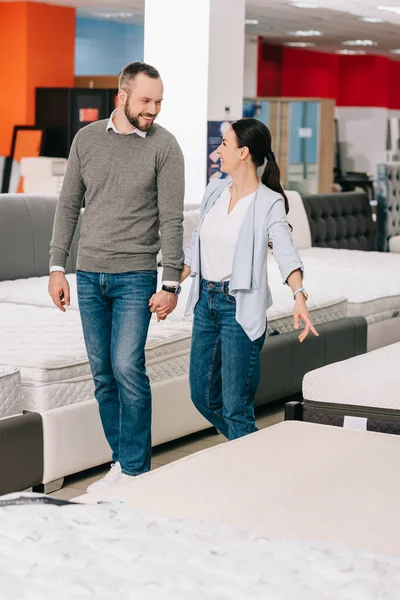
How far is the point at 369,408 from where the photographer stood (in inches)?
129

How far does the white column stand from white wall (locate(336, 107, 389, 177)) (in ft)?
40.9

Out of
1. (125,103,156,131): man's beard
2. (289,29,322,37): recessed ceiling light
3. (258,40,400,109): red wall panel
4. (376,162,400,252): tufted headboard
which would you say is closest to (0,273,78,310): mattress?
(125,103,156,131): man's beard

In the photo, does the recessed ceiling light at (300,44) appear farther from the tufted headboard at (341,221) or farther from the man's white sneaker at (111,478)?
the man's white sneaker at (111,478)

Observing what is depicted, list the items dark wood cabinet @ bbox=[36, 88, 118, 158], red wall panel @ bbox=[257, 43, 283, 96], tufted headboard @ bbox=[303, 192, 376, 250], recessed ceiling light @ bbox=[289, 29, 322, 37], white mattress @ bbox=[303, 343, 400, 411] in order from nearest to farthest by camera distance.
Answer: white mattress @ bbox=[303, 343, 400, 411], tufted headboard @ bbox=[303, 192, 376, 250], dark wood cabinet @ bbox=[36, 88, 118, 158], recessed ceiling light @ bbox=[289, 29, 322, 37], red wall panel @ bbox=[257, 43, 283, 96]

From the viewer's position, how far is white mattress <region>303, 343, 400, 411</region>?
3271 millimetres

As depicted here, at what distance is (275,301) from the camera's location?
507 centimetres

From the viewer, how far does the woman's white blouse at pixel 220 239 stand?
3219mm

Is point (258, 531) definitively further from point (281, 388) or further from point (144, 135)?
point (281, 388)

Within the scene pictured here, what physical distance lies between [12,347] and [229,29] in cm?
560

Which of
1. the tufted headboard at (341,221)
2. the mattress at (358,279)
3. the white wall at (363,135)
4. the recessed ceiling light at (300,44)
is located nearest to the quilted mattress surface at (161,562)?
the mattress at (358,279)

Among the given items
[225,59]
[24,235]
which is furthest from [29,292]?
[225,59]

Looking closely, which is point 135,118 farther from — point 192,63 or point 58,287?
point 192,63

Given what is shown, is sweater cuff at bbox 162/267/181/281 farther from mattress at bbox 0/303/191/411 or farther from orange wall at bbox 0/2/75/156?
Result: orange wall at bbox 0/2/75/156

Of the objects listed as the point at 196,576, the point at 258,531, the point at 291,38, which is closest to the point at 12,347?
the point at 258,531
